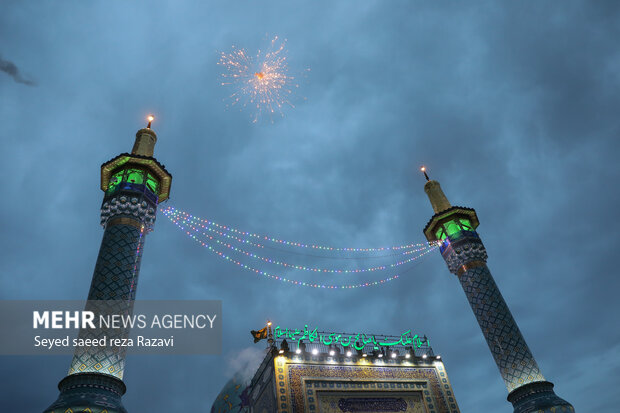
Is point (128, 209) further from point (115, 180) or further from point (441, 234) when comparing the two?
point (441, 234)

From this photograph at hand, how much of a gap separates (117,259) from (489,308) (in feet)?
52.1

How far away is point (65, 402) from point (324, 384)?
895 centimetres

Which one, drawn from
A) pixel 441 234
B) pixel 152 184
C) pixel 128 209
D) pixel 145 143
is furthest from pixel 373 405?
pixel 145 143

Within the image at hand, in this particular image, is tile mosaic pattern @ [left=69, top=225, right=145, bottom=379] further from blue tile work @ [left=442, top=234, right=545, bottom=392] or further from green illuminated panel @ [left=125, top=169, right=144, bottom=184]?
blue tile work @ [left=442, top=234, right=545, bottom=392]

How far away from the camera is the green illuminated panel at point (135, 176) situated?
57.6 ft

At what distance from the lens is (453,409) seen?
1734 cm

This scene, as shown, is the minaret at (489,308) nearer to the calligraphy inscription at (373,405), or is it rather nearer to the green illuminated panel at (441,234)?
the green illuminated panel at (441,234)

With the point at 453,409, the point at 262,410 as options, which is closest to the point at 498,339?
the point at 453,409

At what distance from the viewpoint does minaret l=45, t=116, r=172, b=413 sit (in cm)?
1198

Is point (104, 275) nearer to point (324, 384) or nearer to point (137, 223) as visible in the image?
point (137, 223)

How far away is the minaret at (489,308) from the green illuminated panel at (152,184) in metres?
14.1

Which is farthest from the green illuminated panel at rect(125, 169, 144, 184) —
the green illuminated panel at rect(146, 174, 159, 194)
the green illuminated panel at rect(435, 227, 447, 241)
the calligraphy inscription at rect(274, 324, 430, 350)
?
the green illuminated panel at rect(435, 227, 447, 241)

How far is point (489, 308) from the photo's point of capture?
19.2m

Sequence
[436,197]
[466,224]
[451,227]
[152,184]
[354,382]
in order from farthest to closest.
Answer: [436,197]
[466,224]
[451,227]
[152,184]
[354,382]
